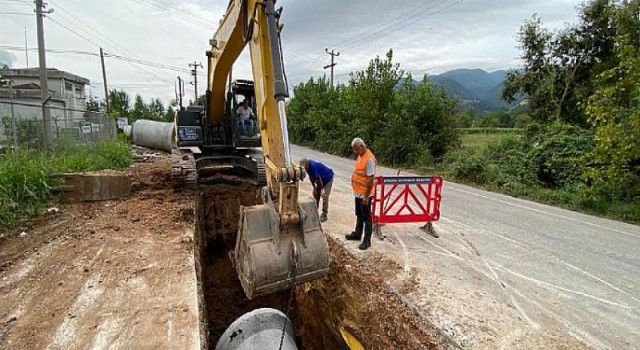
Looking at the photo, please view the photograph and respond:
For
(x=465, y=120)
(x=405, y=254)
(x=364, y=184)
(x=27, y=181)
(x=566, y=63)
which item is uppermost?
(x=566, y=63)

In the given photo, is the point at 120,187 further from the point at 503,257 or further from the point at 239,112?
the point at 503,257

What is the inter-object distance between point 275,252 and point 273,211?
380 mm

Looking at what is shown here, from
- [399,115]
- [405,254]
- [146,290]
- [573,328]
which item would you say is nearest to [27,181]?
[146,290]

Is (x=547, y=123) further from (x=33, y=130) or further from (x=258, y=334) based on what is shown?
(x=33, y=130)

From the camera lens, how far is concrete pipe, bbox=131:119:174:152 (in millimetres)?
18766

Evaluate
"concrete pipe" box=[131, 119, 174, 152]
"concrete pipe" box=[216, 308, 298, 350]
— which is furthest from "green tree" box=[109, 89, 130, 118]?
"concrete pipe" box=[216, 308, 298, 350]

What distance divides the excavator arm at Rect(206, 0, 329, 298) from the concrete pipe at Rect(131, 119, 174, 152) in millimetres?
15336

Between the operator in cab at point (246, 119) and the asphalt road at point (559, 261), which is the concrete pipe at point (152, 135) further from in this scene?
the asphalt road at point (559, 261)

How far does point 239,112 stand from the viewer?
864 cm

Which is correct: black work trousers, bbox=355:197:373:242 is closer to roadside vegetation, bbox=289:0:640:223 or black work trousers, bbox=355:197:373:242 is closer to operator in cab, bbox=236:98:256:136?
operator in cab, bbox=236:98:256:136

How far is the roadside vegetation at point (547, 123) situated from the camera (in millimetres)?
9719

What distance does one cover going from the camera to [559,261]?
243 inches

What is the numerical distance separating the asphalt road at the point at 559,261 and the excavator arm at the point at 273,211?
9.00 ft

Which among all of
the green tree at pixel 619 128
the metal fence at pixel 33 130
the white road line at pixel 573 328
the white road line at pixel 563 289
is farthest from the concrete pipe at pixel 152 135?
the white road line at pixel 573 328
